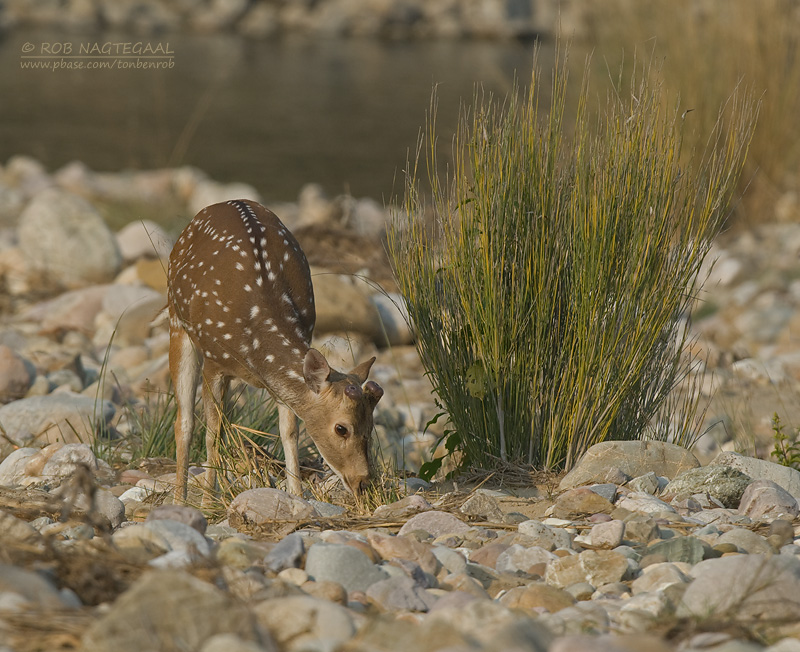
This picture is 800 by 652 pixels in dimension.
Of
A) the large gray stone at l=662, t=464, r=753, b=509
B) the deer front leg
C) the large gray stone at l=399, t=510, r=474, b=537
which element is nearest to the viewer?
the large gray stone at l=399, t=510, r=474, b=537

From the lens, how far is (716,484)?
4.52 metres

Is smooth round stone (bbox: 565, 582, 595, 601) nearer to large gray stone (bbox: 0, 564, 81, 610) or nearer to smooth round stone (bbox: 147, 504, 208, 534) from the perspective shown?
smooth round stone (bbox: 147, 504, 208, 534)

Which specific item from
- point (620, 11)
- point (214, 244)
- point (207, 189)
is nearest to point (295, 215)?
point (207, 189)

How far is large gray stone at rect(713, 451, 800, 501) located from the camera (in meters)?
4.84

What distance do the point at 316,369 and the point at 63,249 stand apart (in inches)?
238

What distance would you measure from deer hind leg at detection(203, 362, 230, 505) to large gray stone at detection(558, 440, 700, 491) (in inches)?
61.7

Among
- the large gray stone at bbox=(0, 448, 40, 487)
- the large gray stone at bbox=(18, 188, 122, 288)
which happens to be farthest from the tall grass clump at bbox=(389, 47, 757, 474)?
the large gray stone at bbox=(18, 188, 122, 288)

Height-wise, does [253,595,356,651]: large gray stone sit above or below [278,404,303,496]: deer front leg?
above

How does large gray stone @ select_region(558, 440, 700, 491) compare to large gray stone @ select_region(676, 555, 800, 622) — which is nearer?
large gray stone @ select_region(676, 555, 800, 622)

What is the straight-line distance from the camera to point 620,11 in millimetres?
12578

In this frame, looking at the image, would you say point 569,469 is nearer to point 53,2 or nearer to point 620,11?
point 620,11

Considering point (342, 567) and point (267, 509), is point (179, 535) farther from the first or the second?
point (267, 509)

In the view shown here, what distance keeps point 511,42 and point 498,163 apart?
30.9 metres
